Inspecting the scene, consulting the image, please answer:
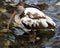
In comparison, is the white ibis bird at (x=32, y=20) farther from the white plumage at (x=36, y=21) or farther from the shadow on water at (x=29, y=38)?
the shadow on water at (x=29, y=38)

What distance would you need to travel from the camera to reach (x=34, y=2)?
738cm

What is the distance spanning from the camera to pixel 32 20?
5750 millimetres

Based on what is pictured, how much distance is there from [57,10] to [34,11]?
0.97 metres

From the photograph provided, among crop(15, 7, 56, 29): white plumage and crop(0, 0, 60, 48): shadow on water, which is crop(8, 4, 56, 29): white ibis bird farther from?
crop(0, 0, 60, 48): shadow on water

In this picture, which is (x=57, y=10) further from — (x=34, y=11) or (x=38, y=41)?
(x=38, y=41)

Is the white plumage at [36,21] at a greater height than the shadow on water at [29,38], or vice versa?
the white plumage at [36,21]

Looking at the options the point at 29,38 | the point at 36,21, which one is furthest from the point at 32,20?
the point at 29,38

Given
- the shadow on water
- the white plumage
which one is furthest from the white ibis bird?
the shadow on water

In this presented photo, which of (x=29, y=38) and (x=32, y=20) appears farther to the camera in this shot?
(x=32, y=20)

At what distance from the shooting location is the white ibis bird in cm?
571

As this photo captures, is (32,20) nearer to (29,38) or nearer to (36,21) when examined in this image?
(36,21)

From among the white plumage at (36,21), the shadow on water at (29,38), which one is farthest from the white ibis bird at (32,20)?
the shadow on water at (29,38)

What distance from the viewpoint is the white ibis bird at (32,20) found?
571 cm

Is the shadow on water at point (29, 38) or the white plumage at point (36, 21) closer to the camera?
the shadow on water at point (29, 38)
